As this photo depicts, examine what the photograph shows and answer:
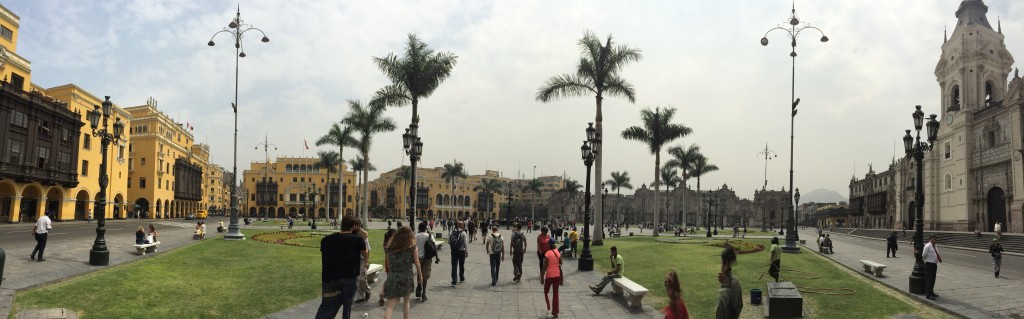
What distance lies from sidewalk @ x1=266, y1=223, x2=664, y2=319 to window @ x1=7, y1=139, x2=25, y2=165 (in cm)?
3970

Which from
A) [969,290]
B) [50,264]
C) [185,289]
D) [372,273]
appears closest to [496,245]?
[372,273]

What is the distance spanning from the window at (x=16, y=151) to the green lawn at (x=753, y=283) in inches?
1645

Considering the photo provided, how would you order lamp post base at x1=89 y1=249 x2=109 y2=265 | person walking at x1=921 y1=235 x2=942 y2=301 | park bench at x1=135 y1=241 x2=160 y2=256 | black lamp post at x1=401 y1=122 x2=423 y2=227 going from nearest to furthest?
person walking at x1=921 y1=235 x2=942 y2=301 < lamp post base at x1=89 y1=249 x2=109 y2=265 < park bench at x1=135 y1=241 x2=160 y2=256 < black lamp post at x1=401 y1=122 x2=423 y2=227

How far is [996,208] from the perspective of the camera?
47250 millimetres

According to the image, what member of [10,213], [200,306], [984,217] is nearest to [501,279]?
[200,306]

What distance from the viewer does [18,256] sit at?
609 inches

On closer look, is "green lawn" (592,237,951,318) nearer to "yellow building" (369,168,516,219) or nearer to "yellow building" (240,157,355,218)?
"yellow building" (369,168,516,219)

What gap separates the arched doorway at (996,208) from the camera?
151 feet

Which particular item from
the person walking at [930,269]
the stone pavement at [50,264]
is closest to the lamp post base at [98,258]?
the stone pavement at [50,264]

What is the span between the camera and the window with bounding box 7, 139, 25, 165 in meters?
39.9

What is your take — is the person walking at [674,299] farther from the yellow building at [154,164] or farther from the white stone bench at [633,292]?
the yellow building at [154,164]

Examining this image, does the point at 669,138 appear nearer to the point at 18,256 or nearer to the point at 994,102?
the point at 994,102

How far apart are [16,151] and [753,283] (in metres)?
48.5

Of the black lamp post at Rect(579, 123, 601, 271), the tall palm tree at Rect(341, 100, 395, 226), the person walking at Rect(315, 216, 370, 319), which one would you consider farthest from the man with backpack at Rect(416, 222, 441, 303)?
the tall palm tree at Rect(341, 100, 395, 226)
